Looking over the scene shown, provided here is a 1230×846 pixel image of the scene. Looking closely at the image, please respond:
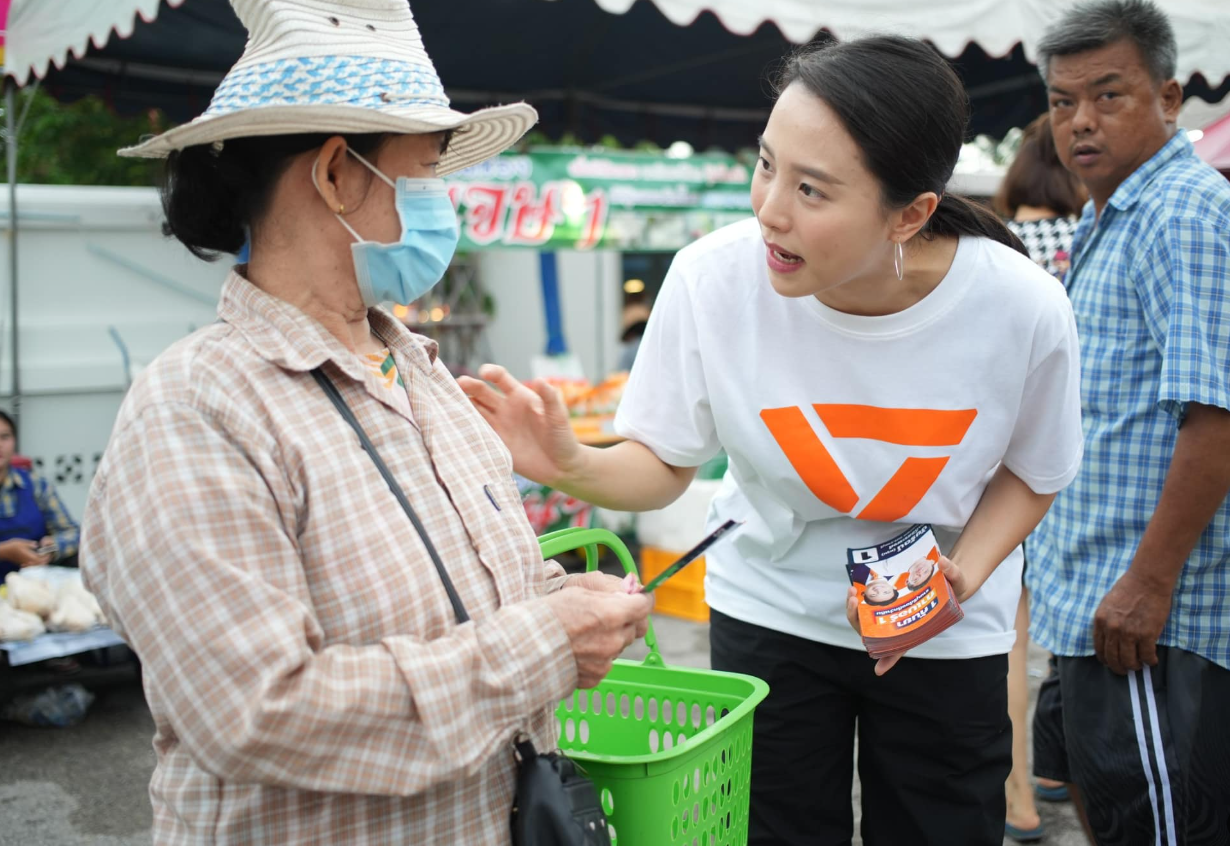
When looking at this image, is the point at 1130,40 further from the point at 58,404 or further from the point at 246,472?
the point at 58,404

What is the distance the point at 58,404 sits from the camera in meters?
5.50

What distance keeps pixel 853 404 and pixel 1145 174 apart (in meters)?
1.08

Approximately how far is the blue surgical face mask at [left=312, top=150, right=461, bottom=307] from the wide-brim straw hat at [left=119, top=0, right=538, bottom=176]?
0.28ft

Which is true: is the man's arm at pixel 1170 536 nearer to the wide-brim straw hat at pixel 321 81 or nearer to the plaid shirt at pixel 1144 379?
the plaid shirt at pixel 1144 379

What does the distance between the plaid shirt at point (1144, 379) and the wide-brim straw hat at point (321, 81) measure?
1.61 m

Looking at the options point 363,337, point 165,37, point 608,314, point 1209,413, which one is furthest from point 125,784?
point 608,314

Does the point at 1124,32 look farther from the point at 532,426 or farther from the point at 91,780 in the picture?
the point at 91,780

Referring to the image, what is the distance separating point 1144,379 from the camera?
2.34 m

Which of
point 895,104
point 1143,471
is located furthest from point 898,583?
point 1143,471

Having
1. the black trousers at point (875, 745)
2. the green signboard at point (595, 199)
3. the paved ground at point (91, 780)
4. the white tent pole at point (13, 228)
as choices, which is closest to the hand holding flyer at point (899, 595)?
the black trousers at point (875, 745)

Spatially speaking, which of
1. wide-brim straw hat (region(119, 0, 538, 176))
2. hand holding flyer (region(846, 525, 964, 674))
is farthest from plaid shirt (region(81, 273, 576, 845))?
hand holding flyer (region(846, 525, 964, 674))

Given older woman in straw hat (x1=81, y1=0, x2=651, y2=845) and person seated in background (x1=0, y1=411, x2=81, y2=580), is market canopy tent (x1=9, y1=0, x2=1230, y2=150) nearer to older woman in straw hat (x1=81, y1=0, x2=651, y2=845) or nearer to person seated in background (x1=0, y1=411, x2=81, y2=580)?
person seated in background (x1=0, y1=411, x2=81, y2=580)

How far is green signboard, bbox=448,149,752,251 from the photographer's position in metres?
6.11

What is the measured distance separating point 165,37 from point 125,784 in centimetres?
457
